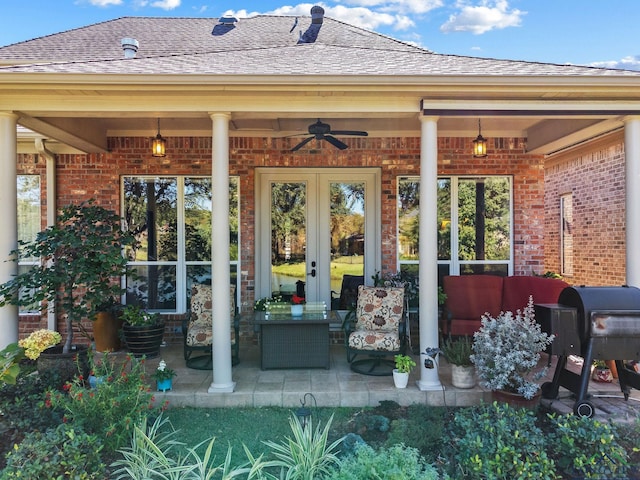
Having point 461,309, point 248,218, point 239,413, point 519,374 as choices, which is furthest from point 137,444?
point 461,309

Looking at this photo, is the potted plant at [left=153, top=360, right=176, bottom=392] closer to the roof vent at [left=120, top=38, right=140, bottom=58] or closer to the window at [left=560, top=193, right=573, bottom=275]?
the roof vent at [left=120, top=38, right=140, bottom=58]

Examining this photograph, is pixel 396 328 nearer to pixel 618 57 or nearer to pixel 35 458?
pixel 35 458

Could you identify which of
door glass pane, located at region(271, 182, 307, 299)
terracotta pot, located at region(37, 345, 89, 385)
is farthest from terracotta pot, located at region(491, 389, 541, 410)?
terracotta pot, located at region(37, 345, 89, 385)

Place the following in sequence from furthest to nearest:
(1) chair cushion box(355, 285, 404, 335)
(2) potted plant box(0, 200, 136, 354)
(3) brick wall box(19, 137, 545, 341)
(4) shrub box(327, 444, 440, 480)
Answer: (3) brick wall box(19, 137, 545, 341) < (1) chair cushion box(355, 285, 404, 335) < (2) potted plant box(0, 200, 136, 354) < (4) shrub box(327, 444, 440, 480)

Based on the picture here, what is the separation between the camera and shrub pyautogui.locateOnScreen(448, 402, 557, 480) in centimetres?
277

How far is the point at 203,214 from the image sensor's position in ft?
20.8

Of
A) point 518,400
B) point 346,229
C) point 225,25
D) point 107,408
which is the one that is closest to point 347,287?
point 346,229

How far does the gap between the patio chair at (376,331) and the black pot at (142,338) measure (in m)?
2.41

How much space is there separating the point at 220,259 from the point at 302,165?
2529mm

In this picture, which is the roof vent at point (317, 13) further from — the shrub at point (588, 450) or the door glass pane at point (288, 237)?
the shrub at point (588, 450)

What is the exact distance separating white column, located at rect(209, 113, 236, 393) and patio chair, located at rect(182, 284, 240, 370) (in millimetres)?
865

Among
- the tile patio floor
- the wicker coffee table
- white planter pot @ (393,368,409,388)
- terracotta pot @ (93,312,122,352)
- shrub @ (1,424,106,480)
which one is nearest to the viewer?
shrub @ (1,424,106,480)

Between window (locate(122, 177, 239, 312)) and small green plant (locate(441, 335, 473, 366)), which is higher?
window (locate(122, 177, 239, 312))

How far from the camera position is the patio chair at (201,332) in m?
5.05
